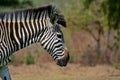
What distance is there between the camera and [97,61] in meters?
24.1

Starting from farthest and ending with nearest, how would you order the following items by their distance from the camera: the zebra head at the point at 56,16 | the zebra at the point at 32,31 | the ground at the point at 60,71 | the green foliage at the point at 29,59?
the green foliage at the point at 29,59 < the ground at the point at 60,71 < the zebra at the point at 32,31 < the zebra head at the point at 56,16

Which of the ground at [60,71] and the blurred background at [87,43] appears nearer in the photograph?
the ground at [60,71]

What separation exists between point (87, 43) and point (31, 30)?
14199mm

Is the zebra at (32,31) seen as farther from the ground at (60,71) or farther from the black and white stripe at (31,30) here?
the ground at (60,71)

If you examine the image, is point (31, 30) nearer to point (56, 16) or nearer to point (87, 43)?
point (56, 16)

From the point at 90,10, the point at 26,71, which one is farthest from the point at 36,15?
the point at 90,10

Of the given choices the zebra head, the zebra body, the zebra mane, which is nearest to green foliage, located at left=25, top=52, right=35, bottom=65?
the zebra body

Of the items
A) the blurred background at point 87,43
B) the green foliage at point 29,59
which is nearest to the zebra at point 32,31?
the blurred background at point 87,43

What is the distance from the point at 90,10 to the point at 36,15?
13982mm

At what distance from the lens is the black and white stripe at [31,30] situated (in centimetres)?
1190

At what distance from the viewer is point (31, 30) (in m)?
12.1

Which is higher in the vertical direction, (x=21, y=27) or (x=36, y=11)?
(x=36, y=11)

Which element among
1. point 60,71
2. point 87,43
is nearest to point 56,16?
point 60,71

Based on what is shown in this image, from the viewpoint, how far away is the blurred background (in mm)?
22328
